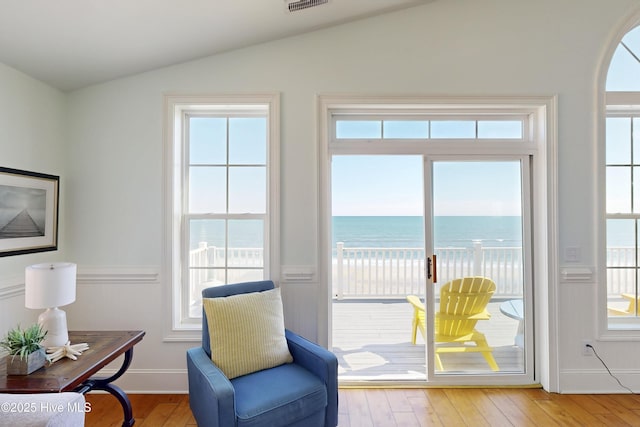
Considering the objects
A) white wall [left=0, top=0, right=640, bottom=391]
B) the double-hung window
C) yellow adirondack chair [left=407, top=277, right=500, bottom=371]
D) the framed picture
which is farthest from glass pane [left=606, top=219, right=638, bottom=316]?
the framed picture

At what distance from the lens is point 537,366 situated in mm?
2596

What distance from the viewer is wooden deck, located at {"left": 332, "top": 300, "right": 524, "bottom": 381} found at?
2641mm

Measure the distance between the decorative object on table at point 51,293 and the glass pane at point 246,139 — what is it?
1.36m

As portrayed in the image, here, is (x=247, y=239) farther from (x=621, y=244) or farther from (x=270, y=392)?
(x=621, y=244)

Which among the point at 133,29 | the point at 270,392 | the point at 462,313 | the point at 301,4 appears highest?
the point at 301,4

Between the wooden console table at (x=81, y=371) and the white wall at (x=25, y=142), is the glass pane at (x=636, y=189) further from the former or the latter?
the white wall at (x=25, y=142)

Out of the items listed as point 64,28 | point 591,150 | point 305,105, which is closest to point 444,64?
point 305,105

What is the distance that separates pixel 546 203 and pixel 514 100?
838 mm

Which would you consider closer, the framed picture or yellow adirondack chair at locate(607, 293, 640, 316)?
the framed picture

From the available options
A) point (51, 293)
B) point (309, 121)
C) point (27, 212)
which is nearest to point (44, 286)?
point (51, 293)

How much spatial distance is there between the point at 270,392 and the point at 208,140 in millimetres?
1949

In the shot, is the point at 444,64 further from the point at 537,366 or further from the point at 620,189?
the point at 537,366

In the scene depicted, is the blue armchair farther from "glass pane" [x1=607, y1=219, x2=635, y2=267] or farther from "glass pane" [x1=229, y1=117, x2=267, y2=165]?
"glass pane" [x1=607, y1=219, x2=635, y2=267]

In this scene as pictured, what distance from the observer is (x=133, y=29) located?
2.04 metres
